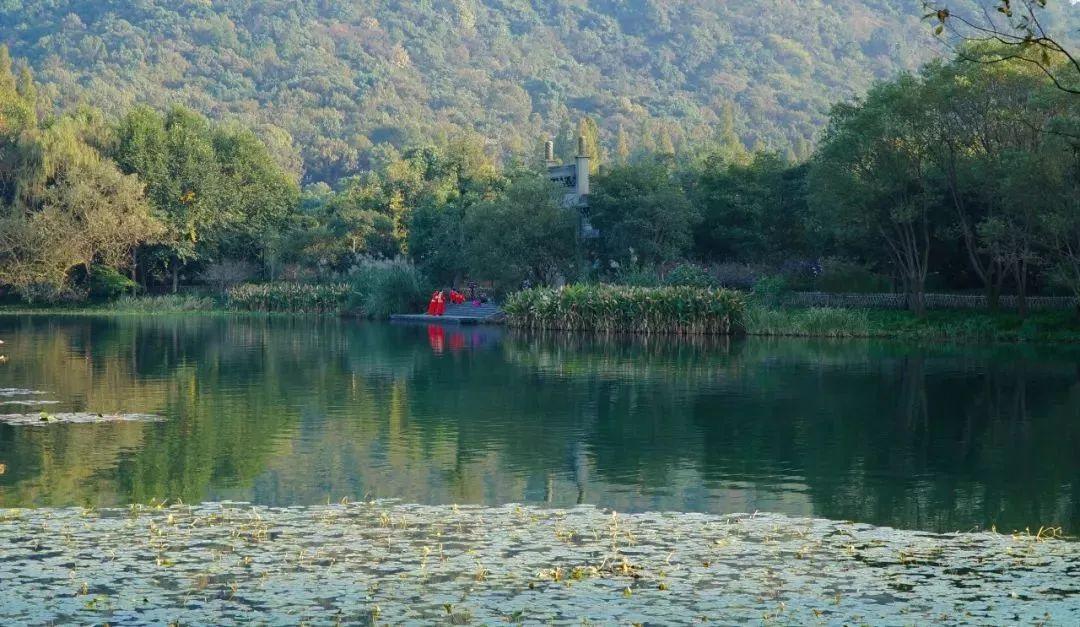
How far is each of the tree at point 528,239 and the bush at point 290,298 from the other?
1183cm

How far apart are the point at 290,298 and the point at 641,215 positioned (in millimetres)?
22887

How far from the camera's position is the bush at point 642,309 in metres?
53.0

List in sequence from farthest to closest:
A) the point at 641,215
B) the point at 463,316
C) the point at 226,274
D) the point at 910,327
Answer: the point at 226,274, the point at 463,316, the point at 641,215, the point at 910,327

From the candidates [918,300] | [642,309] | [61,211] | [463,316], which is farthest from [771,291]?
[61,211]

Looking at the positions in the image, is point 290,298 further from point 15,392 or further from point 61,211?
point 15,392

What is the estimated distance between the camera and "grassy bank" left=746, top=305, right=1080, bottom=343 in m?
48.8

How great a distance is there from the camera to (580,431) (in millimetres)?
24422

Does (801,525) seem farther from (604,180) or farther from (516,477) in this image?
(604,180)

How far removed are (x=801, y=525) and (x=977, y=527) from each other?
6.81 feet

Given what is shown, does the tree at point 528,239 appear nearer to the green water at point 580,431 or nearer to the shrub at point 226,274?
the green water at point 580,431

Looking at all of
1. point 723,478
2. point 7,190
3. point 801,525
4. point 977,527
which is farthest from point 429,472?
point 7,190

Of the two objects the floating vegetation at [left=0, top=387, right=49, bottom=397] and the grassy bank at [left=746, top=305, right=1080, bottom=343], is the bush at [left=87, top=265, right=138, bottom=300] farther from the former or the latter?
the floating vegetation at [left=0, top=387, right=49, bottom=397]

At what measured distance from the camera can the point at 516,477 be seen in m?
19.3

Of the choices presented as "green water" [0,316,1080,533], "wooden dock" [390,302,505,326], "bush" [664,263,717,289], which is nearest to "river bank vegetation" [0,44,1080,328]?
"bush" [664,263,717,289]
